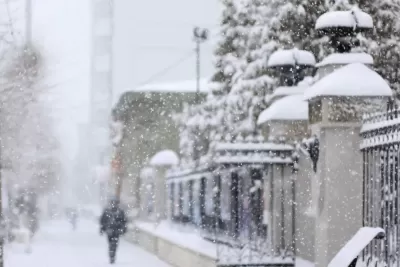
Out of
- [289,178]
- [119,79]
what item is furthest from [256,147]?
[119,79]

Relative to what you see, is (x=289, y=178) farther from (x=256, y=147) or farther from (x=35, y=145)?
(x=35, y=145)

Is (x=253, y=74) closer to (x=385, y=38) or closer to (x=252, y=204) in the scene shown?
(x=385, y=38)

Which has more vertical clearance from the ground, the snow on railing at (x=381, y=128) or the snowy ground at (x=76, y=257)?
the snow on railing at (x=381, y=128)

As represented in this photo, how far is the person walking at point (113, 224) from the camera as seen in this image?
22.8 metres

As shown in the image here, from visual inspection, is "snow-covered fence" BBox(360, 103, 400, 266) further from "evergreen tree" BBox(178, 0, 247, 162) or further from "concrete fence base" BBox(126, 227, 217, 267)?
"evergreen tree" BBox(178, 0, 247, 162)

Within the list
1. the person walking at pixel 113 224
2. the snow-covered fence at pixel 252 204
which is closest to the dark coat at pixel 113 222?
the person walking at pixel 113 224

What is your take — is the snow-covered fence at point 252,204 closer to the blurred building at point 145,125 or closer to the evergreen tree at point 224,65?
the evergreen tree at point 224,65

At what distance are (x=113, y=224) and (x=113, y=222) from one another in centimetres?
6

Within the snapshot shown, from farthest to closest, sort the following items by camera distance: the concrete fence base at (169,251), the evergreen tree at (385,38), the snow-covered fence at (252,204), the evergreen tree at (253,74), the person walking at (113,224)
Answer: the person walking at (113,224)
the evergreen tree at (253,74)
the evergreen tree at (385,38)
the concrete fence base at (169,251)
the snow-covered fence at (252,204)

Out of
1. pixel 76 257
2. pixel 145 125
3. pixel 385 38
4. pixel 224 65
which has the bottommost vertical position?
pixel 76 257

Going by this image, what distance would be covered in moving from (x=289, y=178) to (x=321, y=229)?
2774 mm

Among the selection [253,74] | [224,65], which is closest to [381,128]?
[253,74]

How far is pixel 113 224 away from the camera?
2348 cm

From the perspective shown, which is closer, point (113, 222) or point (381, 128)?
point (381, 128)
